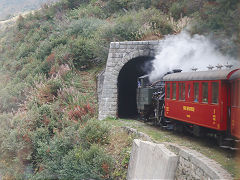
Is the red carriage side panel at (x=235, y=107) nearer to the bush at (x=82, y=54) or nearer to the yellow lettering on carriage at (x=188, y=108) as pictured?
the yellow lettering on carriage at (x=188, y=108)

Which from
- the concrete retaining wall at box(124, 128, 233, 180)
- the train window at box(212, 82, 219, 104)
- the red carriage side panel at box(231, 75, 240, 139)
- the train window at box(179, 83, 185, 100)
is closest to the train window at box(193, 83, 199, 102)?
the train window at box(179, 83, 185, 100)

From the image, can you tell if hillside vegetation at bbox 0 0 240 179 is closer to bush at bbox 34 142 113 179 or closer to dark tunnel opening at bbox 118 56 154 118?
bush at bbox 34 142 113 179

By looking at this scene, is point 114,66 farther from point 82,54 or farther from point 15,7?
point 15,7

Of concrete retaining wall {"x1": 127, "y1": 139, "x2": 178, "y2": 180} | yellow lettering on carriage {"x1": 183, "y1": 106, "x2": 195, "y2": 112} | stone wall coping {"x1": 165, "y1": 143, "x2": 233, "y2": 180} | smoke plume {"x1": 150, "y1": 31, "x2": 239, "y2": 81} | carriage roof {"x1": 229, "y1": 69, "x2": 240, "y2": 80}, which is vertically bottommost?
concrete retaining wall {"x1": 127, "y1": 139, "x2": 178, "y2": 180}

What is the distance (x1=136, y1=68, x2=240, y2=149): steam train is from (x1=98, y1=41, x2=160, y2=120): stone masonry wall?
3.96 metres

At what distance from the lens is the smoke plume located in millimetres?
14609

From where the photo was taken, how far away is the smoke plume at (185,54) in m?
14.6

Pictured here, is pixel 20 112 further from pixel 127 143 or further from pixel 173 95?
pixel 173 95

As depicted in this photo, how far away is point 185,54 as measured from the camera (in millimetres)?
15258

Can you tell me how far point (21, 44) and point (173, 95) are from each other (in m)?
24.3

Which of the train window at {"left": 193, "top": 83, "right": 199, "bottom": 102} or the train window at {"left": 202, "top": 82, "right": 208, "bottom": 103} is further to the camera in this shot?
the train window at {"left": 193, "top": 83, "right": 199, "bottom": 102}

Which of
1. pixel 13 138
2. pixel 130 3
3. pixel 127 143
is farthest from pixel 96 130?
pixel 130 3

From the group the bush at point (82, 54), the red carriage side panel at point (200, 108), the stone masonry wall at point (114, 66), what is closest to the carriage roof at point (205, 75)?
the red carriage side panel at point (200, 108)

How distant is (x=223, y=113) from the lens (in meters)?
8.10
